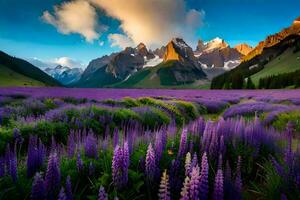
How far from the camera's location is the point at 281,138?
660cm

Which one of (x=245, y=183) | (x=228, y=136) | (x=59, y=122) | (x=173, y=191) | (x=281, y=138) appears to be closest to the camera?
(x=173, y=191)

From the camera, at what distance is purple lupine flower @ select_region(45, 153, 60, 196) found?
2967 millimetres

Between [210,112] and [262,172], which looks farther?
[210,112]

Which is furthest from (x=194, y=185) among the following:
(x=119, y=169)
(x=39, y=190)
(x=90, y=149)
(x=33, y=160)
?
(x=90, y=149)

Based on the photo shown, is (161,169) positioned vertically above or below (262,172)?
above

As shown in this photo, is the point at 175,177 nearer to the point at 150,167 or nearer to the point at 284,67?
the point at 150,167

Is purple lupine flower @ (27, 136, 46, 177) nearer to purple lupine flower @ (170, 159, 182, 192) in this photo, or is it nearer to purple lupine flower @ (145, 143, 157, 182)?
purple lupine flower @ (145, 143, 157, 182)

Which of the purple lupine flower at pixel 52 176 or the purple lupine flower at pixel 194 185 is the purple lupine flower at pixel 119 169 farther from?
the purple lupine flower at pixel 194 185

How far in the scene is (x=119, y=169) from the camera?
10.5ft

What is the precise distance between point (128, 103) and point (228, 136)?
1289 cm

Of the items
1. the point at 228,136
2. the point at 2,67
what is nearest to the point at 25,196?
the point at 228,136

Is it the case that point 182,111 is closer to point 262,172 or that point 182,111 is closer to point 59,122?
point 59,122

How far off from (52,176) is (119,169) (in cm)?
71

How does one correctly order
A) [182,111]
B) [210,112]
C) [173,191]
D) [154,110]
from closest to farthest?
[173,191] → [154,110] → [182,111] → [210,112]
